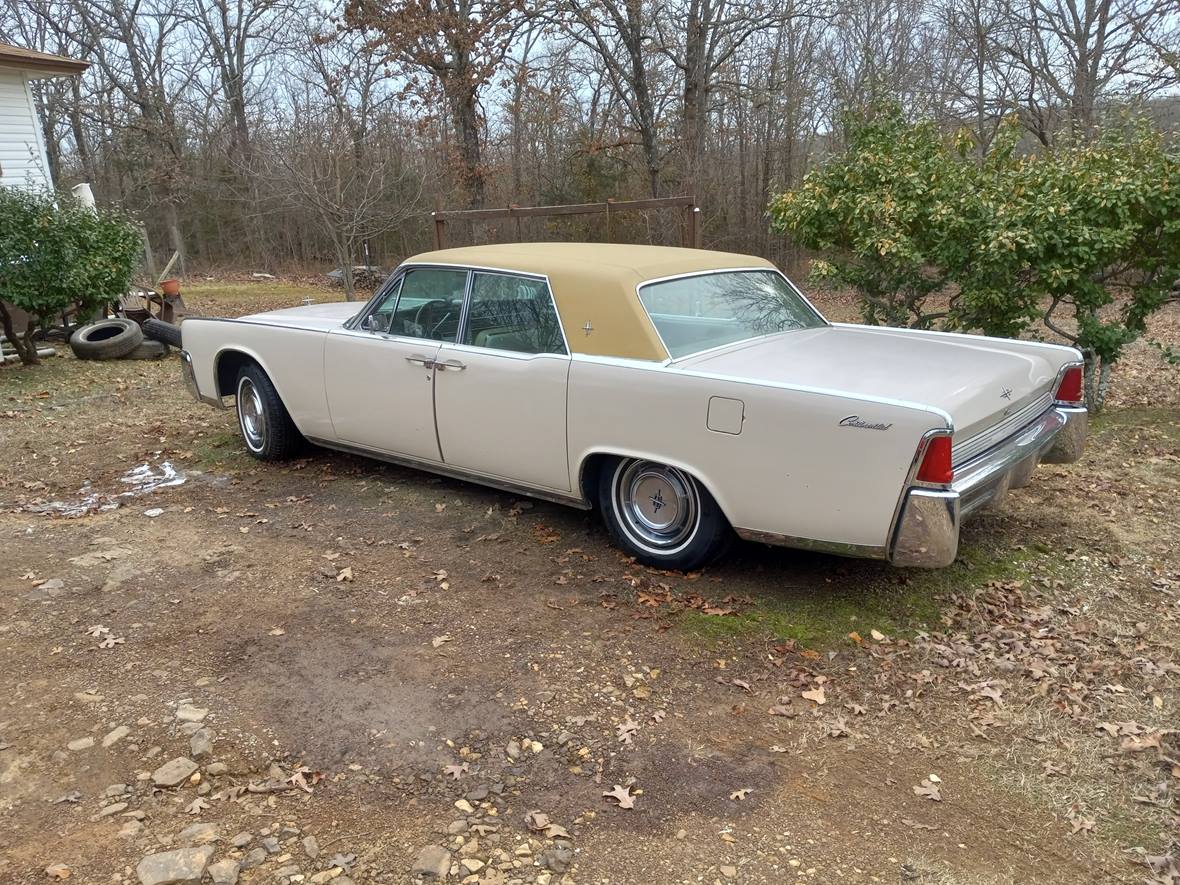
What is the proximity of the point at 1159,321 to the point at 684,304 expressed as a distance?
44.1 feet

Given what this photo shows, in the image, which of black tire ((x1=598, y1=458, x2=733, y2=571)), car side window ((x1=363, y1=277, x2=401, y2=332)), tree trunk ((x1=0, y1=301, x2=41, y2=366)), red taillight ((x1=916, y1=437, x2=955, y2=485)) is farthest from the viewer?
tree trunk ((x1=0, y1=301, x2=41, y2=366))

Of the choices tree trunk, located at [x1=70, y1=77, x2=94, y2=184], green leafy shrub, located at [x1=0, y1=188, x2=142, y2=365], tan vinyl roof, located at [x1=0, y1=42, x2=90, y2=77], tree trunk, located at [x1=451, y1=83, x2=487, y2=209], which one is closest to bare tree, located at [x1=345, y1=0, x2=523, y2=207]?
tree trunk, located at [x1=451, y1=83, x2=487, y2=209]

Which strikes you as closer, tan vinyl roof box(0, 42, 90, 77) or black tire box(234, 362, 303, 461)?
black tire box(234, 362, 303, 461)

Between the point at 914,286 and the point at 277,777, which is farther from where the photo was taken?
the point at 914,286

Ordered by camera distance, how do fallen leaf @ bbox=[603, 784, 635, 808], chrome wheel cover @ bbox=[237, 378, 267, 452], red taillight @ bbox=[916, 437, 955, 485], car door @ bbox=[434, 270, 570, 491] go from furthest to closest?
1. chrome wheel cover @ bbox=[237, 378, 267, 452]
2. car door @ bbox=[434, 270, 570, 491]
3. red taillight @ bbox=[916, 437, 955, 485]
4. fallen leaf @ bbox=[603, 784, 635, 808]

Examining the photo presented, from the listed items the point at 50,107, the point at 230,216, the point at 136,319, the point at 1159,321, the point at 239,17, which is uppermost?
the point at 239,17

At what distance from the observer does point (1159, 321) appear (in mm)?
14570

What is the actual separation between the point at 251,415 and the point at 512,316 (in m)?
2.75

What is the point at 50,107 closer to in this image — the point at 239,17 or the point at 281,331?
the point at 239,17

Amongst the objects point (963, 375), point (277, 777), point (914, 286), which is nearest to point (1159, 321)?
point (914, 286)

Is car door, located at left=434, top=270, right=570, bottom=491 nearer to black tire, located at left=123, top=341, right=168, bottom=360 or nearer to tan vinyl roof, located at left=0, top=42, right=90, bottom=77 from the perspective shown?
black tire, located at left=123, top=341, right=168, bottom=360

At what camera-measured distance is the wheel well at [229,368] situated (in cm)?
640

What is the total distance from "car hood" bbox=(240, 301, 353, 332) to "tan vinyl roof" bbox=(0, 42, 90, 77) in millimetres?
11350

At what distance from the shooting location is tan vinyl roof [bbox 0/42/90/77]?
556 inches
